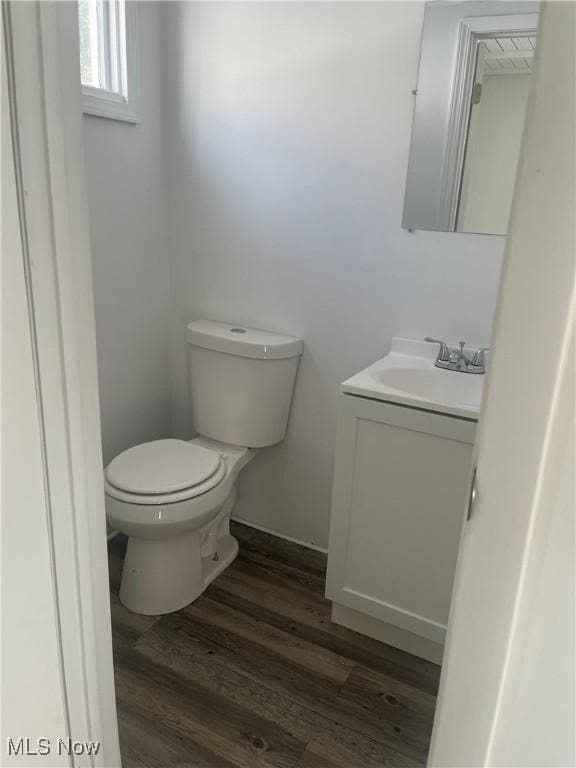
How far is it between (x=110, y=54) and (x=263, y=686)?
2061mm

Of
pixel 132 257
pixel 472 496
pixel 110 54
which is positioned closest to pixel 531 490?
pixel 472 496

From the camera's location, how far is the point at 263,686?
5.65ft

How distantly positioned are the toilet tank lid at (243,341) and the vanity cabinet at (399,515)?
44cm

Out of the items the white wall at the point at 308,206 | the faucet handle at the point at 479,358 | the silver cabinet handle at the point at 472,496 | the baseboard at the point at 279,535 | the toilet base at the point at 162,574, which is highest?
the white wall at the point at 308,206

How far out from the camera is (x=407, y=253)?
6.30 feet

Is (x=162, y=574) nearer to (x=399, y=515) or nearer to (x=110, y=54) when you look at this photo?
(x=399, y=515)

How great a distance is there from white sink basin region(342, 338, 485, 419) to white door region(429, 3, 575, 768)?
3.00 feet

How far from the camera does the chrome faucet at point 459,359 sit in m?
1.83

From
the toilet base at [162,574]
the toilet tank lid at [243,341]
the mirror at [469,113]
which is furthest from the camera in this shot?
the toilet tank lid at [243,341]

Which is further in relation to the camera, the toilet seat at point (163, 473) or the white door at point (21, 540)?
the toilet seat at point (163, 473)

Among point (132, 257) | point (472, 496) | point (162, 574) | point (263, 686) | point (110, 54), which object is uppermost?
point (110, 54)

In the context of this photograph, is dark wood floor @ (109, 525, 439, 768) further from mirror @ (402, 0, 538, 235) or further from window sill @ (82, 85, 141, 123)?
window sill @ (82, 85, 141, 123)

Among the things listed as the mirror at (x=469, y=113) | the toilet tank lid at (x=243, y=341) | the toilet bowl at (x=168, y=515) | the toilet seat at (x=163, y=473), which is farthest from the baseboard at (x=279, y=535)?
the mirror at (x=469, y=113)

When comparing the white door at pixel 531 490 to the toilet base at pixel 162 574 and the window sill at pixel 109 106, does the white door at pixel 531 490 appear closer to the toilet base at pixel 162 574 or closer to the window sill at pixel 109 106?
the toilet base at pixel 162 574
